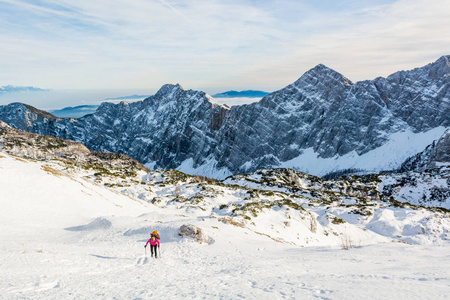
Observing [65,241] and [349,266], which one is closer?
[349,266]

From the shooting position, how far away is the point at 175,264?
767 inches

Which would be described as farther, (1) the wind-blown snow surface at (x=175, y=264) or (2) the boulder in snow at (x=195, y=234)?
(2) the boulder in snow at (x=195, y=234)

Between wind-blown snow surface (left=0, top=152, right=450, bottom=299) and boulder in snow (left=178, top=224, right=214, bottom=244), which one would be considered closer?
wind-blown snow surface (left=0, top=152, right=450, bottom=299)

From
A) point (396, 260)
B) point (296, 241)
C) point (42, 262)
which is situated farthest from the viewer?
point (296, 241)

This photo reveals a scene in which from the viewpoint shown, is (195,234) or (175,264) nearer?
(175,264)

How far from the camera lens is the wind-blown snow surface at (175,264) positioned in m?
12.5

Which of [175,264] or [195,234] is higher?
[175,264]

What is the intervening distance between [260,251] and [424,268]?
13.3 meters

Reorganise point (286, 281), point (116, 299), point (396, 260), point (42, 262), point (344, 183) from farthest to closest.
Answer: point (344, 183), point (396, 260), point (42, 262), point (286, 281), point (116, 299)

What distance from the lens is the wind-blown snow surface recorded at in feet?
40.9

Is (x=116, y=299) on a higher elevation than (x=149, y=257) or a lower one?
higher

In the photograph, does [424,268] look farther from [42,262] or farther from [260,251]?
[42,262]

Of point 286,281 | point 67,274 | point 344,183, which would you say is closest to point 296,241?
point 286,281

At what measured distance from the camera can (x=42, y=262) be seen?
1709 centimetres
